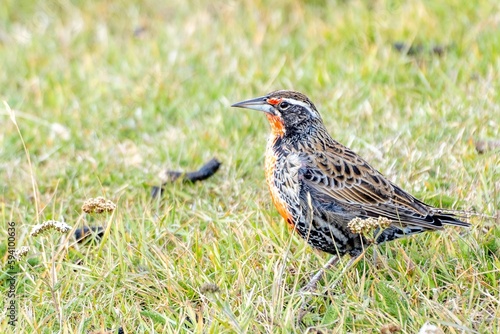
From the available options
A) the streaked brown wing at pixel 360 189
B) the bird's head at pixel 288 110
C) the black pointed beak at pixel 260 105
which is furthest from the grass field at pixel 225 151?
Answer: the black pointed beak at pixel 260 105

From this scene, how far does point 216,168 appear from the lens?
6.77 meters

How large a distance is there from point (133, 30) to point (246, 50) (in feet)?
5.49

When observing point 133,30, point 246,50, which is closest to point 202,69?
point 246,50

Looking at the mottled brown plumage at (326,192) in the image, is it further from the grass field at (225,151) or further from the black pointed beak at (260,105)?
the grass field at (225,151)

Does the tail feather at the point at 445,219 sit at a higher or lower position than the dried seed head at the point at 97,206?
lower

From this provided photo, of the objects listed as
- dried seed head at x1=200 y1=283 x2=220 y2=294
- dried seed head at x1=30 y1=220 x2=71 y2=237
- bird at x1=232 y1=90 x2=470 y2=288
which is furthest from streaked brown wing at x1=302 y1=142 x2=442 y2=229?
dried seed head at x1=30 y1=220 x2=71 y2=237

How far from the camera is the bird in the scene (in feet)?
17.2

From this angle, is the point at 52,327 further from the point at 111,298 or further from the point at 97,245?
the point at 97,245

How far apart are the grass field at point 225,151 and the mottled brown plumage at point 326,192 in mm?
197

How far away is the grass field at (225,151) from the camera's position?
487 cm

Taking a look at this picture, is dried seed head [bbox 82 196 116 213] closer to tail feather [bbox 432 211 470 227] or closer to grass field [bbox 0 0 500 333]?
grass field [bbox 0 0 500 333]

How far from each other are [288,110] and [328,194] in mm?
751

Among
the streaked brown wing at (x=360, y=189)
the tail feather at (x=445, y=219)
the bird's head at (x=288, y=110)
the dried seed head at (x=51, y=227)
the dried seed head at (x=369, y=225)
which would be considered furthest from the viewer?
the bird's head at (x=288, y=110)

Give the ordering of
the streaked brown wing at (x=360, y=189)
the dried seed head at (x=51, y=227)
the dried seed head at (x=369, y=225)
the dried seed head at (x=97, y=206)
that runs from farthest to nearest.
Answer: the streaked brown wing at (x=360, y=189) → the dried seed head at (x=97, y=206) → the dried seed head at (x=51, y=227) → the dried seed head at (x=369, y=225)
